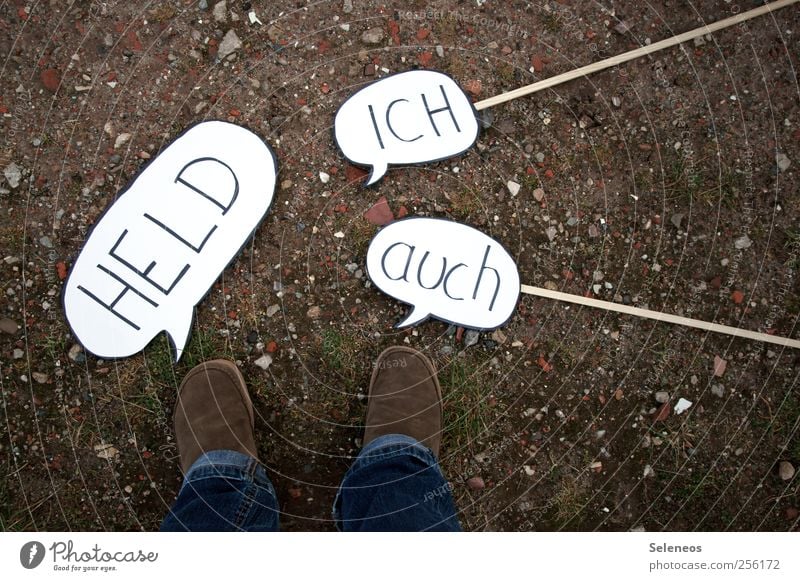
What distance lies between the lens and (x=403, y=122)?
1.58 metres

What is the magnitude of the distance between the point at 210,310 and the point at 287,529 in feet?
2.38

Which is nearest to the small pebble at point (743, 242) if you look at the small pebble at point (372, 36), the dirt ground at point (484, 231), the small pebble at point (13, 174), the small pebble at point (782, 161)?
the dirt ground at point (484, 231)

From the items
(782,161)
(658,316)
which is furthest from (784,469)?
(782,161)

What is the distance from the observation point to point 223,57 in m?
1.58

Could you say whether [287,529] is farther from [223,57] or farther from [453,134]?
[223,57]

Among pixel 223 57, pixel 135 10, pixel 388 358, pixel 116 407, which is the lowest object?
pixel 388 358

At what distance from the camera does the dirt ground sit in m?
1.57

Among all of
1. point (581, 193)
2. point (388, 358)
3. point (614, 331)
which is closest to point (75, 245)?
point (388, 358)

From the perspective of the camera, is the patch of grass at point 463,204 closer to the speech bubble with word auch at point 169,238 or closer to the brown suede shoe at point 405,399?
the brown suede shoe at point 405,399

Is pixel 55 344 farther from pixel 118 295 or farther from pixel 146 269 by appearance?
pixel 146 269

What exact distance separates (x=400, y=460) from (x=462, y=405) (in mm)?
270

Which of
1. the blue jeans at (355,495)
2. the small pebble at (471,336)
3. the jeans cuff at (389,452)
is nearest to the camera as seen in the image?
the blue jeans at (355,495)

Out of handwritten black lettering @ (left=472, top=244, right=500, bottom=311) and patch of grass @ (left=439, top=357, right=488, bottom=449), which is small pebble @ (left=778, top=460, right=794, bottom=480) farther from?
handwritten black lettering @ (left=472, top=244, right=500, bottom=311)

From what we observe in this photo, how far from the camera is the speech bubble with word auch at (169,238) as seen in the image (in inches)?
61.0
